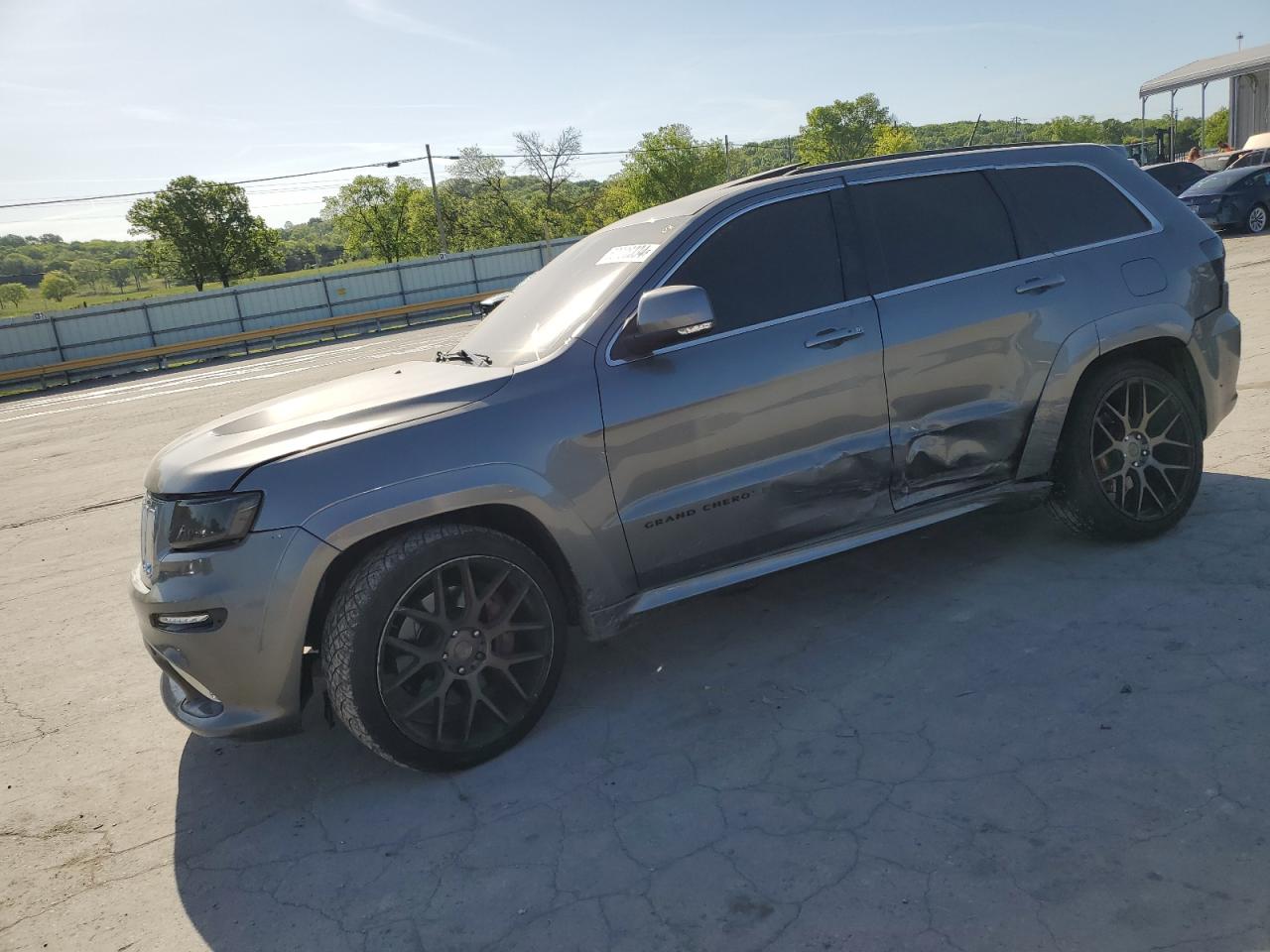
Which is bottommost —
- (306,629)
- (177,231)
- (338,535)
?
(306,629)

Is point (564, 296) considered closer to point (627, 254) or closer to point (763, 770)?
point (627, 254)

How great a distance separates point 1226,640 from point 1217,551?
3.03 feet

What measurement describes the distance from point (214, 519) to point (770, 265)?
7.55 feet

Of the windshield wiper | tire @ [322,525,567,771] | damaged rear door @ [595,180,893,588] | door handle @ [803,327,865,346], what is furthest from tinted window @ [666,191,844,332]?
tire @ [322,525,567,771]

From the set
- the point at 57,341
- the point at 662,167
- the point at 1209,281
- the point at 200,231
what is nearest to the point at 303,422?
the point at 1209,281

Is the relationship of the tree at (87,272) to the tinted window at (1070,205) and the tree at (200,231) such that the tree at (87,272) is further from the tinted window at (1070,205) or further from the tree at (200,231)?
the tinted window at (1070,205)

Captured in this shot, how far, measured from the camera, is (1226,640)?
142 inches

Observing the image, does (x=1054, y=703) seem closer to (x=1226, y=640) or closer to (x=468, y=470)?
(x=1226, y=640)

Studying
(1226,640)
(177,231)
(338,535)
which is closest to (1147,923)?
(1226,640)

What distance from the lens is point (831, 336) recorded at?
385 centimetres

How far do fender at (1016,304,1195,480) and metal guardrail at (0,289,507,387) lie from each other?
94.5 feet

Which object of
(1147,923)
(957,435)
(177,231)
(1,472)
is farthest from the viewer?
(177,231)

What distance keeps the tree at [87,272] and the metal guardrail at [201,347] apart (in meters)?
69.9

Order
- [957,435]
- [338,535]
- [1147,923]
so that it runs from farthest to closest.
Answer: [957,435] < [338,535] < [1147,923]
